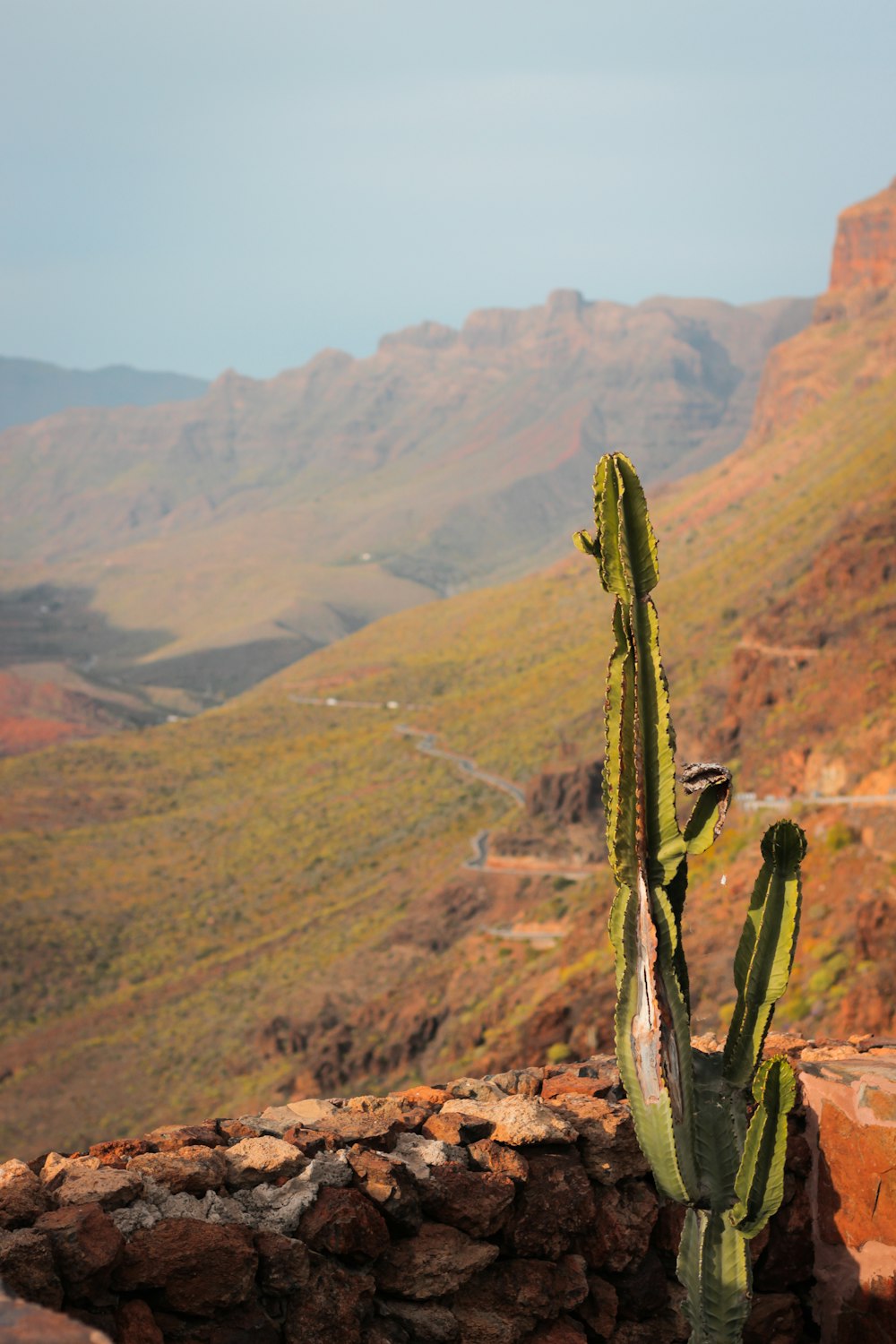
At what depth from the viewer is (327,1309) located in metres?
5.14

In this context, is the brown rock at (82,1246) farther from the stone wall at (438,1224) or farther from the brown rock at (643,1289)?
the brown rock at (643,1289)

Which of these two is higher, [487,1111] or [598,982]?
[487,1111]

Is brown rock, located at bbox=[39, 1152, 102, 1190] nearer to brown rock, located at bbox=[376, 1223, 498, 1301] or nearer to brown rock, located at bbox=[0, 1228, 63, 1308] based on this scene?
brown rock, located at bbox=[0, 1228, 63, 1308]

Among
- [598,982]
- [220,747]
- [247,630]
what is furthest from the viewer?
[247,630]

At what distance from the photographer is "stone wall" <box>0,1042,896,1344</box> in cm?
483

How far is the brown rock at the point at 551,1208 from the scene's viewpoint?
5785 millimetres

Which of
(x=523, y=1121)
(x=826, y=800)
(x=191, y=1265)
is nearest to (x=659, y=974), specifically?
(x=523, y=1121)

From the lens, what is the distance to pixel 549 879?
1508 inches

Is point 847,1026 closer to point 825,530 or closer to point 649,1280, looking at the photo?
point 649,1280

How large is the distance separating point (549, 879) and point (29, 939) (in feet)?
62.1

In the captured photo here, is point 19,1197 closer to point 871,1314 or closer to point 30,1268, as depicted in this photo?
point 30,1268

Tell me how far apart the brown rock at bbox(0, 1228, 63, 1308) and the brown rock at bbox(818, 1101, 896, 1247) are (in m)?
3.49

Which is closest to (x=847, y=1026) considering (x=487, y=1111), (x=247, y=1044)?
(x=487, y=1111)

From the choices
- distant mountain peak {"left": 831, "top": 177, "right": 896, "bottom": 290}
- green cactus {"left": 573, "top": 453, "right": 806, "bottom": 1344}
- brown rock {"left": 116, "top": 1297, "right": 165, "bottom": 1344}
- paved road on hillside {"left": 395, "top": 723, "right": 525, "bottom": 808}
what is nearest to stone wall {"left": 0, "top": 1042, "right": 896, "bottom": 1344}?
brown rock {"left": 116, "top": 1297, "right": 165, "bottom": 1344}
